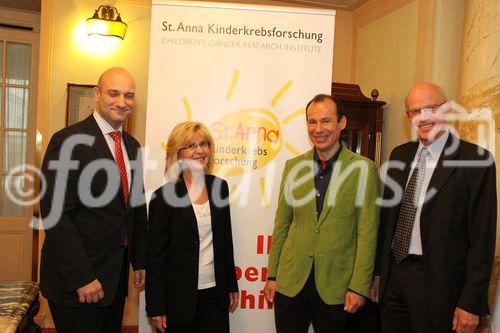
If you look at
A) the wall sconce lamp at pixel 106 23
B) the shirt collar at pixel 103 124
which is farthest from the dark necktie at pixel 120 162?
the wall sconce lamp at pixel 106 23

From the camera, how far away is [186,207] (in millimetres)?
2090

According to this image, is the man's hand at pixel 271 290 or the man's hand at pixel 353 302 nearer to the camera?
the man's hand at pixel 353 302

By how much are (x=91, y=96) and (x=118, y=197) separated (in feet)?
7.37

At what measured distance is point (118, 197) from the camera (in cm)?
197

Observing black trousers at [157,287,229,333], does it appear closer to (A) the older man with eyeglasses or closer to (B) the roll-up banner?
(B) the roll-up banner

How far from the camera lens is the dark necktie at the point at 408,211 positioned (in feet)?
6.59

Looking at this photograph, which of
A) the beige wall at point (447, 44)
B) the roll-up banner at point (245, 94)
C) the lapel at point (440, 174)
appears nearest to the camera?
the lapel at point (440, 174)

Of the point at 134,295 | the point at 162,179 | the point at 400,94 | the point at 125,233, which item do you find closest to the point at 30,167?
the point at 134,295

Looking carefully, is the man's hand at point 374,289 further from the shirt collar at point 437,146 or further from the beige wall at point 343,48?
the beige wall at point 343,48

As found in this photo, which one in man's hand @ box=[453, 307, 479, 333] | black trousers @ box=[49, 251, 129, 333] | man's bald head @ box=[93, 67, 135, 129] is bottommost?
black trousers @ box=[49, 251, 129, 333]

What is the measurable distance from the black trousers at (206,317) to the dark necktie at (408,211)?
0.81 metres

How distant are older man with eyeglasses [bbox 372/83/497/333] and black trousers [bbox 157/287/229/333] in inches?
28.2

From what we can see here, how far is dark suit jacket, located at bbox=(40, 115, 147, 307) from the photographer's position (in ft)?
5.98

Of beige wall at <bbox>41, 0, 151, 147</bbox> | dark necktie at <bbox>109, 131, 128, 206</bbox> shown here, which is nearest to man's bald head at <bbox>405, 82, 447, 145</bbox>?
dark necktie at <bbox>109, 131, 128, 206</bbox>
